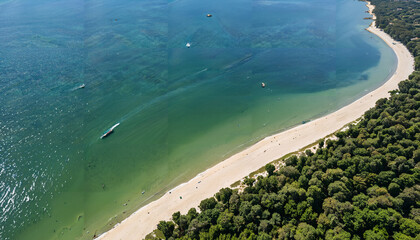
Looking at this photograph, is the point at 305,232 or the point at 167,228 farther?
the point at 167,228

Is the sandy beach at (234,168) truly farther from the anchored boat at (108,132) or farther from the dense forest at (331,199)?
the anchored boat at (108,132)

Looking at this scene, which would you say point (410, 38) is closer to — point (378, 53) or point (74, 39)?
point (378, 53)

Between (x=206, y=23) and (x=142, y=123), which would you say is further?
(x=206, y=23)

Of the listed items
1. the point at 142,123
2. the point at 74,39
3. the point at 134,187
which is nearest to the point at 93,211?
the point at 134,187

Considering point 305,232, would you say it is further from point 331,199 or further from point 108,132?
point 108,132

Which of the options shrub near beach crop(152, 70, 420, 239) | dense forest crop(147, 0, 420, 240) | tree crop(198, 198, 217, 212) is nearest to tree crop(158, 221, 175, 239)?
dense forest crop(147, 0, 420, 240)

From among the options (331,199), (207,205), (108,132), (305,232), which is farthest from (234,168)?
(108,132)
